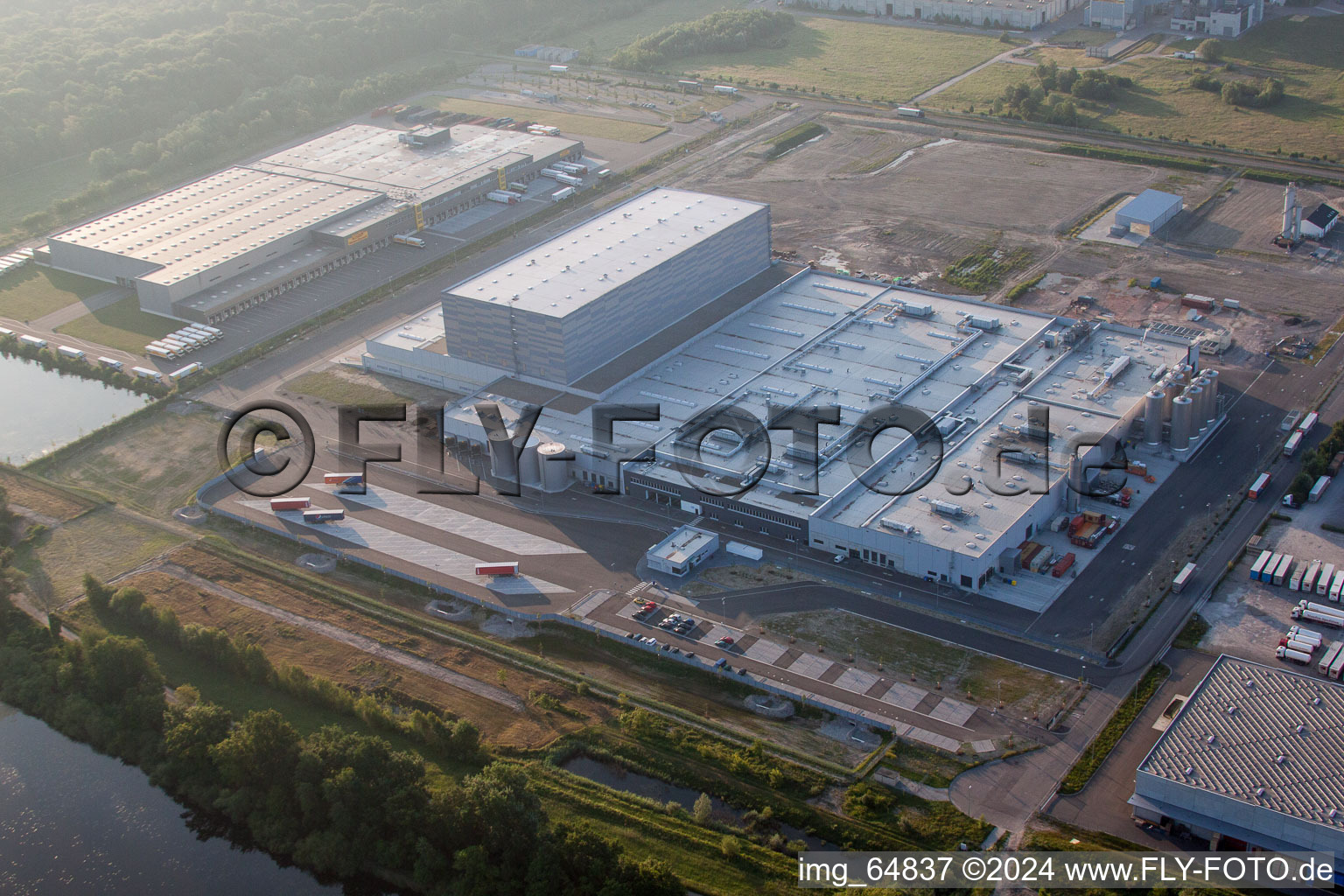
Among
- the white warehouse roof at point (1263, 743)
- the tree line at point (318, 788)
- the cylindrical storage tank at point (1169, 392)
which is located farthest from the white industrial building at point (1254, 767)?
the cylindrical storage tank at point (1169, 392)

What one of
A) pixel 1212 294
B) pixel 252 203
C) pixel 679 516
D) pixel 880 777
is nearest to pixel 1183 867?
pixel 880 777

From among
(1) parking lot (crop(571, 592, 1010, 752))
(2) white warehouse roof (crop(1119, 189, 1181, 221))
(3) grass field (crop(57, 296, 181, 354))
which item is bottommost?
(1) parking lot (crop(571, 592, 1010, 752))

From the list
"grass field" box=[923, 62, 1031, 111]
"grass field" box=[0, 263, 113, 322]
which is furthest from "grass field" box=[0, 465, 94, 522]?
"grass field" box=[923, 62, 1031, 111]

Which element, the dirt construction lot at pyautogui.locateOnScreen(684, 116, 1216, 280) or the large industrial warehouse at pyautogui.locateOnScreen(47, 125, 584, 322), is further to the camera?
the dirt construction lot at pyautogui.locateOnScreen(684, 116, 1216, 280)

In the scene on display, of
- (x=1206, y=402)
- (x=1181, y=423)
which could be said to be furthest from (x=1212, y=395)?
(x=1181, y=423)

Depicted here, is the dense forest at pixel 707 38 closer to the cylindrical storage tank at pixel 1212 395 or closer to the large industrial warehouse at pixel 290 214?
the large industrial warehouse at pixel 290 214

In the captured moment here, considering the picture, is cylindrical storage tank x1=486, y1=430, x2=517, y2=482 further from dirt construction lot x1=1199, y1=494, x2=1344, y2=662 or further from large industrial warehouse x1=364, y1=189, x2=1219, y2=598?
dirt construction lot x1=1199, y1=494, x2=1344, y2=662
